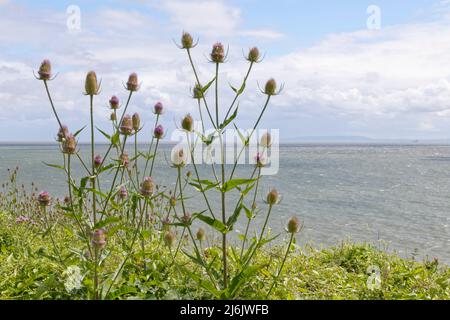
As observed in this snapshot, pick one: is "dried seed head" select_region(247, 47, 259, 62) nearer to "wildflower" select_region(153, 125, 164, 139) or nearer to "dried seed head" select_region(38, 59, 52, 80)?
"wildflower" select_region(153, 125, 164, 139)

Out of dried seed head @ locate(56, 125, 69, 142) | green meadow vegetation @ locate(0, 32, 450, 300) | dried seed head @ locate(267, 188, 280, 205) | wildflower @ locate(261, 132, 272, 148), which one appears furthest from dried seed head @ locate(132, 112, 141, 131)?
dried seed head @ locate(267, 188, 280, 205)

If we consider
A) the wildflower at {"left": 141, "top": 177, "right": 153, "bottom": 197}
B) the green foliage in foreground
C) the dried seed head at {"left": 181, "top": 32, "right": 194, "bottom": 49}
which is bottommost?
the green foliage in foreground

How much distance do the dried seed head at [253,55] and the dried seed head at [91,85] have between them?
843mm

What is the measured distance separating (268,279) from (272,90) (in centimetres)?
134

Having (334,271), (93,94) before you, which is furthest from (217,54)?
(334,271)

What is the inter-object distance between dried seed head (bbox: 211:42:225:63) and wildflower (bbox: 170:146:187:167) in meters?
0.52

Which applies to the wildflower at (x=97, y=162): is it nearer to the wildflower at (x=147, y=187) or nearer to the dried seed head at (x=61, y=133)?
the dried seed head at (x=61, y=133)

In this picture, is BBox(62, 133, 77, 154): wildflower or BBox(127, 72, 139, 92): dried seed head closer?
BBox(62, 133, 77, 154): wildflower

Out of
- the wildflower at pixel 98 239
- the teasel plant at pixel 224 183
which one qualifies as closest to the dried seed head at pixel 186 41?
the teasel plant at pixel 224 183

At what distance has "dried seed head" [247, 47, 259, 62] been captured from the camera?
2.69 meters

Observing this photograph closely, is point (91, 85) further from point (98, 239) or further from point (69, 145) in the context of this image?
point (98, 239)

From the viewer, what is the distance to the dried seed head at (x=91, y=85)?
247 centimetres
